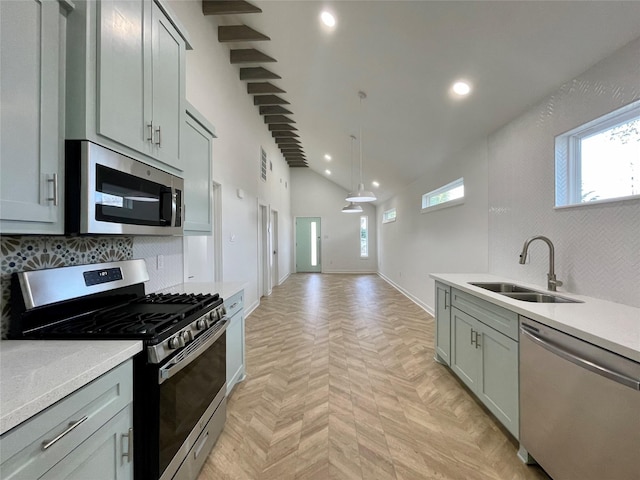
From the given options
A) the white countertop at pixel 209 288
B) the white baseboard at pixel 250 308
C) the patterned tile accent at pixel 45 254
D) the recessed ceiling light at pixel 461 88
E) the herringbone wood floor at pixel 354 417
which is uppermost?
the recessed ceiling light at pixel 461 88

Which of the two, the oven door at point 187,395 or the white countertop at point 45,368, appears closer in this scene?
the white countertop at point 45,368

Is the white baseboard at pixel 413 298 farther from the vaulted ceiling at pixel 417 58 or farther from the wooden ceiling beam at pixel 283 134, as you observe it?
the wooden ceiling beam at pixel 283 134

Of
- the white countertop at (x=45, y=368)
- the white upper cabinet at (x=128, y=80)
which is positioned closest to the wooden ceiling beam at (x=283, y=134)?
the white upper cabinet at (x=128, y=80)

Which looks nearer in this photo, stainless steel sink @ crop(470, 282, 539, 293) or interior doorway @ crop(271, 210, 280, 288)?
stainless steel sink @ crop(470, 282, 539, 293)

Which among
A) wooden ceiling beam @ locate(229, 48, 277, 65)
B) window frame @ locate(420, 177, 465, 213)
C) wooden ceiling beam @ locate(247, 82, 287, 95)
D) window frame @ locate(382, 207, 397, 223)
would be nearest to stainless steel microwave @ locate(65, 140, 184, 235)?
wooden ceiling beam @ locate(229, 48, 277, 65)

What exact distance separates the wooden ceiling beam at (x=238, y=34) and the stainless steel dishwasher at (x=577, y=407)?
157 inches

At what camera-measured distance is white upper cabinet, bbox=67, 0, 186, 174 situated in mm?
1102

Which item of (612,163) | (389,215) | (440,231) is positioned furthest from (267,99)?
(612,163)

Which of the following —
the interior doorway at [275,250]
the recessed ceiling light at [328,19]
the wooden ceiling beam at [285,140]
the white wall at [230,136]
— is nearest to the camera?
the recessed ceiling light at [328,19]

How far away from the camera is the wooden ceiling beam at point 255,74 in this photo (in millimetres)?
4305

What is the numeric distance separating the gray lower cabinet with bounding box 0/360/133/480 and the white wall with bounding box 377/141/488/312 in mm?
3405

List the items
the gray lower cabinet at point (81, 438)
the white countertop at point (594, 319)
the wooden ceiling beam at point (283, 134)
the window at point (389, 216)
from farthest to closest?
the window at point (389, 216), the wooden ceiling beam at point (283, 134), the white countertop at point (594, 319), the gray lower cabinet at point (81, 438)

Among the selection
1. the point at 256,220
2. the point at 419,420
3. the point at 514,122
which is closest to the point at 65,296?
the point at 419,420

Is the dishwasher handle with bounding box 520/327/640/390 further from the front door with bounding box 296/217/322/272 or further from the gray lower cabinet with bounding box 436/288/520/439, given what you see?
the front door with bounding box 296/217/322/272
